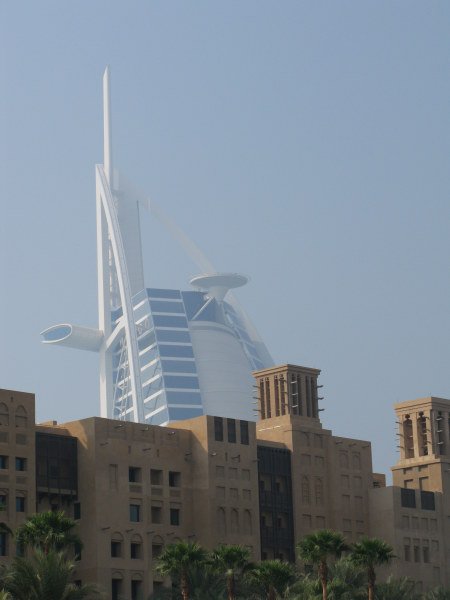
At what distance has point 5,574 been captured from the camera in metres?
84.8

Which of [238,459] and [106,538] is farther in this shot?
[238,459]

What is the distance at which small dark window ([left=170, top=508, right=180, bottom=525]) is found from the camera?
399 feet

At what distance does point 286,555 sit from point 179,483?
11837 millimetres

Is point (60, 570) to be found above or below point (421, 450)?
below

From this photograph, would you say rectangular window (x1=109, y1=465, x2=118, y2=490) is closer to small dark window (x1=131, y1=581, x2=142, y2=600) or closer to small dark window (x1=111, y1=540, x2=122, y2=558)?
small dark window (x1=111, y1=540, x2=122, y2=558)

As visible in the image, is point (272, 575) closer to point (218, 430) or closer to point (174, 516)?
point (174, 516)

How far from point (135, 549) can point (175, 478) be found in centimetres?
735

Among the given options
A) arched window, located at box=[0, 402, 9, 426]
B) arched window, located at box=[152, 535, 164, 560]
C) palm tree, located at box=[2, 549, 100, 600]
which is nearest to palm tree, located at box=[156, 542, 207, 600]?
palm tree, located at box=[2, 549, 100, 600]

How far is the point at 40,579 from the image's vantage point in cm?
8012

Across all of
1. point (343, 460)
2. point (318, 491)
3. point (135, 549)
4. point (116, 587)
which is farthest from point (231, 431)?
point (116, 587)

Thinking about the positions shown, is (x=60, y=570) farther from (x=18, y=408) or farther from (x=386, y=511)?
(x=386, y=511)

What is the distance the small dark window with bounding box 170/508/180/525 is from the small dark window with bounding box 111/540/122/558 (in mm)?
6062

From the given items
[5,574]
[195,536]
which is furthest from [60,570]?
[195,536]

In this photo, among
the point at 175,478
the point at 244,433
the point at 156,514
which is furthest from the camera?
the point at 244,433
